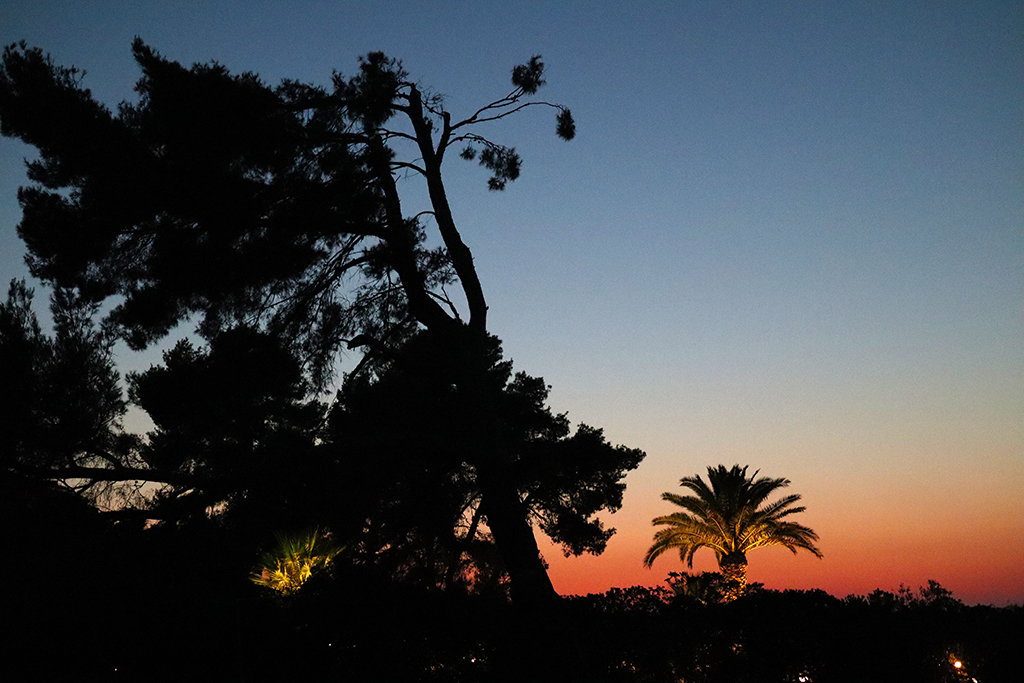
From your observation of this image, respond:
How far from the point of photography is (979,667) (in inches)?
427

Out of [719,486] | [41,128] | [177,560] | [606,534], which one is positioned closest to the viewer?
[177,560]

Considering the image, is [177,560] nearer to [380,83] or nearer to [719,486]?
[380,83]

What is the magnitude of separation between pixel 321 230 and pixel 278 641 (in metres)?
5.76

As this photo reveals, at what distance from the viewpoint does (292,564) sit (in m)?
9.54

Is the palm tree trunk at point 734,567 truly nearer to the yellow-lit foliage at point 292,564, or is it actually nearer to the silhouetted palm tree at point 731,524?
the silhouetted palm tree at point 731,524

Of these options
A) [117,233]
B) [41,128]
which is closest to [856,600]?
[117,233]

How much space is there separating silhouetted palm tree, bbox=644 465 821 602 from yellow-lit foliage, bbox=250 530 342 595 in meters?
20.3

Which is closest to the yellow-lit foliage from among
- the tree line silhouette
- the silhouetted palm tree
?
the tree line silhouette

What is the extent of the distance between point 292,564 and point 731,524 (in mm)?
21049

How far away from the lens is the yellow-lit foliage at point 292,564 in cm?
953

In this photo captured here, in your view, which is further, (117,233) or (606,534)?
(606,534)

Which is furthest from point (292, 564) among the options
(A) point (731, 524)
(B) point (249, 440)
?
(A) point (731, 524)

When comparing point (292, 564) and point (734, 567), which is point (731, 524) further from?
point (292, 564)

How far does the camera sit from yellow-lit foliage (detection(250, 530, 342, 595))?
953cm
